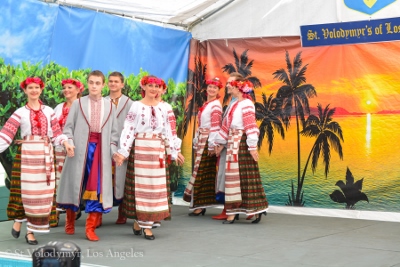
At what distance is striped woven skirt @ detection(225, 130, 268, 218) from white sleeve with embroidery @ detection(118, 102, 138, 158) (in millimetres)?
1401

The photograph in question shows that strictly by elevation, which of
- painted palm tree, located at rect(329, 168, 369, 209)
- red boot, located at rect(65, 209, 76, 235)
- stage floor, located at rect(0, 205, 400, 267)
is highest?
painted palm tree, located at rect(329, 168, 369, 209)

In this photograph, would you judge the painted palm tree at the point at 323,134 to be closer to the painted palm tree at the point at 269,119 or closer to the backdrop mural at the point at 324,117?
the backdrop mural at the point at 324,117

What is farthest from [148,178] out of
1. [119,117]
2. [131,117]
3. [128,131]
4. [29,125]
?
[29,125]

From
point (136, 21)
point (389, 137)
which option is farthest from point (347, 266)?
point (136, 21)

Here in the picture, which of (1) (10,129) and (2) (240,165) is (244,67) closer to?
→ (2) (240,165)

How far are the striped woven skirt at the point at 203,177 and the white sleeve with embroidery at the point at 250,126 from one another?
2.31 ft

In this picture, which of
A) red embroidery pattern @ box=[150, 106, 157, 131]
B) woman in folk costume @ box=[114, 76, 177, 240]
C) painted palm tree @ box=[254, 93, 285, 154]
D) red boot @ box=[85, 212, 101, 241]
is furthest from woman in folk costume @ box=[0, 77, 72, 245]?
painted palm tree @ box=[254, 93, 285, 154]

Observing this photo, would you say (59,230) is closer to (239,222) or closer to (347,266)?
(239,222)

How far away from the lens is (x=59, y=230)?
6.67 metres

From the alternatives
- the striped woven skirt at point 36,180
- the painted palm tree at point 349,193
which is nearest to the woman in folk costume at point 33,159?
the striped woven skirt at point 36,180

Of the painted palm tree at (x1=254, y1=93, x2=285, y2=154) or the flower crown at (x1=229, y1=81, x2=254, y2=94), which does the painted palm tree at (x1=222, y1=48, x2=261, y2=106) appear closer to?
the painted palm tree at (x1=254, y1=93, x2=285, y2=154)

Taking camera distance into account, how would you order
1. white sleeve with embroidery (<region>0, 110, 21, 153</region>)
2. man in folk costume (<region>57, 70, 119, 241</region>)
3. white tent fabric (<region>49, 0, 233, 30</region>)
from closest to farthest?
white sleeve with embroidery (<region>0, 110, 21, 153</region>) < man in folk costume (<region>57, 70, 119, 241</region>) < white tent fabric (<region>49, 0, 233, 30</region>)

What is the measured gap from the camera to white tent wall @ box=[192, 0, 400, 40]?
7703 millimetres

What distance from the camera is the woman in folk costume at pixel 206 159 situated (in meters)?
7.61
